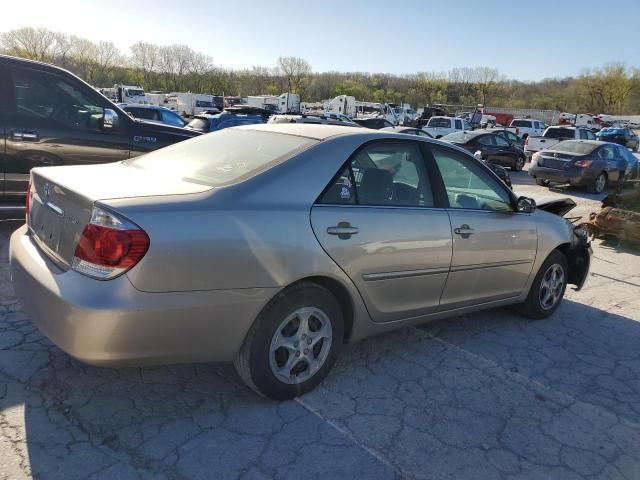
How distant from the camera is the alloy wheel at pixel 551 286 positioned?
4.62 meters

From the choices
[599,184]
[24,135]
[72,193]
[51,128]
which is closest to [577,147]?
[599,184]

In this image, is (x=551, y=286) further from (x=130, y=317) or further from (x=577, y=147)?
(x=577, y=147)

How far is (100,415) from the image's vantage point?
2674 millimetres

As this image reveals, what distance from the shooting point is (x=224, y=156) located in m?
3.22

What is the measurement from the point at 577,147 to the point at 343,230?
47.3 ft

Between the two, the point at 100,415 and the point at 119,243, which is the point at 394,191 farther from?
the point at 100,415

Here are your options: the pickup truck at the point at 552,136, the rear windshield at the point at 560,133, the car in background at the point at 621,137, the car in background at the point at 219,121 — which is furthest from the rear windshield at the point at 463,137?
the car in background at the point at 621,137

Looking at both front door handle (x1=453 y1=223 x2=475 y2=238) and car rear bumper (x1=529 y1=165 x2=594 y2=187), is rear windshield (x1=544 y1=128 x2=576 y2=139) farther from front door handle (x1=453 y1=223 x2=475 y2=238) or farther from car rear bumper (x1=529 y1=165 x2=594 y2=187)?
front door handle (x1=453 y1=223 x2=475 y2=238)

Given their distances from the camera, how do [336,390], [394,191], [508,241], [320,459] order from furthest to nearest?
[508,241] → [394,191] → [336,390] → [320,459]

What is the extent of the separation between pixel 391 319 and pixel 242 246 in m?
1.30

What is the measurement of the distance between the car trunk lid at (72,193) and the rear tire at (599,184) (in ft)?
47.4

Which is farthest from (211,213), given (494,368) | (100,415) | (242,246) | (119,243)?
(494,368)

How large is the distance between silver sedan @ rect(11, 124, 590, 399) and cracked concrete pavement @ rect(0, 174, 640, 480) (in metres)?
0.32

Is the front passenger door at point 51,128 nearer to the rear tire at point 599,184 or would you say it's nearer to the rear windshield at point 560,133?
the rear tire at point 599,184
